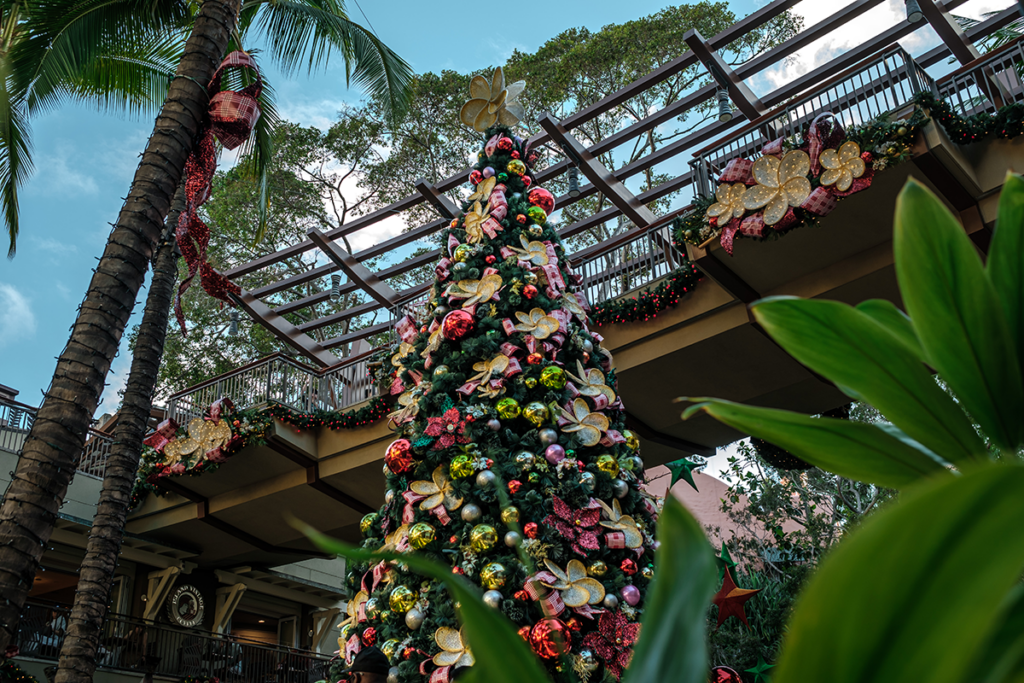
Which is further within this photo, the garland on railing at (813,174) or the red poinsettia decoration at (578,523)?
the garland on railing at (813,174)

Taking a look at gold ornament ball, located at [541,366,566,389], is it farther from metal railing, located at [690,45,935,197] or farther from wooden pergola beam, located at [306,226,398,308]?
wooden pergola beam, located at [306,226,398,308]

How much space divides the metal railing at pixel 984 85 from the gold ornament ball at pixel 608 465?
5.82 meters

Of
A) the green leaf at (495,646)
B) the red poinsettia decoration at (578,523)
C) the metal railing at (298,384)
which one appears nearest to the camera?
the green leaf at (495,646)

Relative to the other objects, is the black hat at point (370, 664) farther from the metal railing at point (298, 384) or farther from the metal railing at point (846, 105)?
the metal railing at point (298, 384)

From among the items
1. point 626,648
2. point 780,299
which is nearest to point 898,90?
point 626,648

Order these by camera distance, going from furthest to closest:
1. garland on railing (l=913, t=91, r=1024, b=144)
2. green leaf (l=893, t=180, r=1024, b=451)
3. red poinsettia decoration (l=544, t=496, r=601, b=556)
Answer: garland on railing (l=913, t=91, r=1024, b=144)
red poinsettia decoration (l=544, t=496, r=601, b=556)
green leaf (l=893, t=180, r=1024, b=451)

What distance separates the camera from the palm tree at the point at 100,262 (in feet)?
13.7

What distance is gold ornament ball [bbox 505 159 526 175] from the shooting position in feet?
17.7

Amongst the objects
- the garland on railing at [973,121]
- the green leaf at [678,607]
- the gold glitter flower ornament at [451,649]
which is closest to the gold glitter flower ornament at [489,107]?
the gold glitter flower ornament at [451,649]

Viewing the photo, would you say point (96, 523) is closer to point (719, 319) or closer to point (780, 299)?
point (719, 319)

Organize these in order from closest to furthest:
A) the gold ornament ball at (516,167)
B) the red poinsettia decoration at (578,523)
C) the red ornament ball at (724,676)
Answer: the red ornament ball at (724,676)
the red poinsettia decoration at (578,523)
the gold ornament ball at (516,167)

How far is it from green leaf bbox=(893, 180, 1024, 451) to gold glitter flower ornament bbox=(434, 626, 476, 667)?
126 inches

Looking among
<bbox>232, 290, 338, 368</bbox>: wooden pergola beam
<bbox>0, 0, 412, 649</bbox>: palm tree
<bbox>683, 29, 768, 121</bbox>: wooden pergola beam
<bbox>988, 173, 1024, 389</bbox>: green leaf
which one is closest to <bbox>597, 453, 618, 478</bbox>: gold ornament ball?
<bbox>0, 0, 412, 649</bbox>: palm tree

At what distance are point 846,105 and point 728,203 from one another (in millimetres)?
1859
